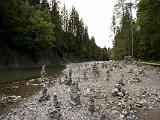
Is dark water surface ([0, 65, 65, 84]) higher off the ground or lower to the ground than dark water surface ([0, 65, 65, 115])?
higher

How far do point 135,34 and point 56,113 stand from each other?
55267mm

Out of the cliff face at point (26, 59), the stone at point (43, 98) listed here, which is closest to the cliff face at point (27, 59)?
the cliff face at point (26, 59)

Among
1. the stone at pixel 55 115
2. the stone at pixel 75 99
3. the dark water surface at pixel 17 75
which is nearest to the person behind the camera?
the stone at pixel 55 115

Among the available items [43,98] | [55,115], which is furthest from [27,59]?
[55,115]

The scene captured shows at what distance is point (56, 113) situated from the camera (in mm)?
10867

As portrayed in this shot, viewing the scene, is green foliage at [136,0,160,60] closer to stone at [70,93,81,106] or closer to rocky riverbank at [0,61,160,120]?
rocky riverbank at [0,61,160,120]

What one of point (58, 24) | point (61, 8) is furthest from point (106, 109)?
point (61, 8)

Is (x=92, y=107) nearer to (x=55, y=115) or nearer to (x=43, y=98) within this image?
(x=55, y=115)

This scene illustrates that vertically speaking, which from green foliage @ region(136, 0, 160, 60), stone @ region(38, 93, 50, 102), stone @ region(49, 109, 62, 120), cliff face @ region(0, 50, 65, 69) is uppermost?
green foliage @ region(136, 0, 160, 60)

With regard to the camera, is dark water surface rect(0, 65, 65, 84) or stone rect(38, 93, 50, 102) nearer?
stone rect(38, 93, 50, 102)

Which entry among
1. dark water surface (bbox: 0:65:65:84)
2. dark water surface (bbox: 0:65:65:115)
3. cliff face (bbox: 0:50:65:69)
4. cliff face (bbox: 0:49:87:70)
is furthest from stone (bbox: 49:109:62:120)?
cliff face (bbox: 0:50:65:69)

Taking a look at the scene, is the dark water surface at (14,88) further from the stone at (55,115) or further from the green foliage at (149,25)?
the green foliage at (149,25)

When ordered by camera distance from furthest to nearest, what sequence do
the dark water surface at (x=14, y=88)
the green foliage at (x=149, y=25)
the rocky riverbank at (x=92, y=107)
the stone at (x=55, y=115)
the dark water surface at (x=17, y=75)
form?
1. the green foliage at (x=149, y=25)
2. the dark water surface at (x=17, y=75)
3. the dark water surface at (x=14, y=88)
4. the rocky riverbank at (x=92, y=107)
5. the stone at (x=55, y=115)

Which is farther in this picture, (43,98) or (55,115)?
(43,98)
